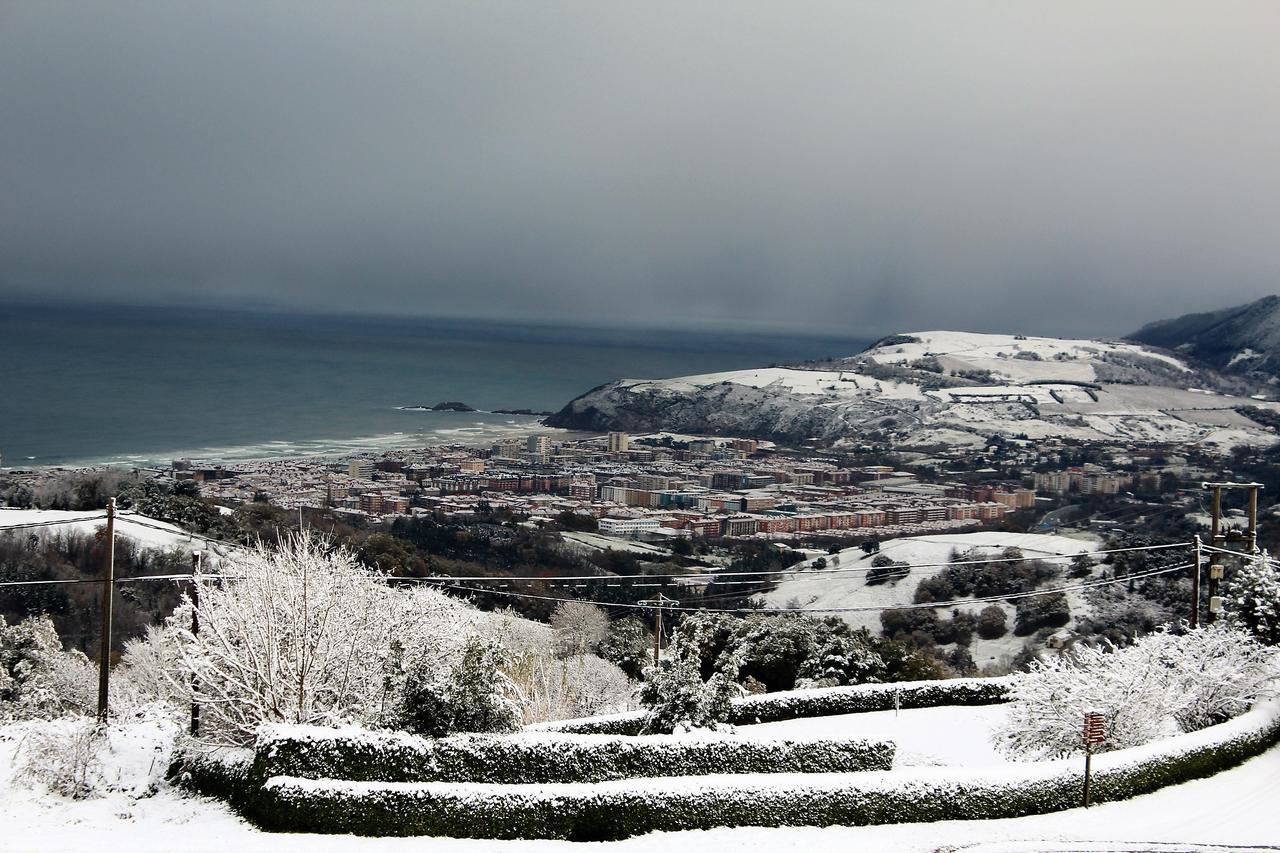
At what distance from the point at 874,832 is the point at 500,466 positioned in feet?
341

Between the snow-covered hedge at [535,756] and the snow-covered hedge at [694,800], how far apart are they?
52 cm

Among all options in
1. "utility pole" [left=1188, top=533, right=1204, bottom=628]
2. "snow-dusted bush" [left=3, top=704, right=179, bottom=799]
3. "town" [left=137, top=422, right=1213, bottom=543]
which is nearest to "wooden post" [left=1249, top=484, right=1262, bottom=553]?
"utility pole" [left=1188, top=533, right=1204, bottom=628]

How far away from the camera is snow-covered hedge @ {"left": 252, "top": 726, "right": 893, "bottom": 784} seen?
14.9 m

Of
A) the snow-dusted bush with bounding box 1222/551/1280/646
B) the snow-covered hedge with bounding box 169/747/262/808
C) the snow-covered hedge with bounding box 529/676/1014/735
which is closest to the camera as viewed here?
the snow-covered hedge with bounding box 169/747/262/808

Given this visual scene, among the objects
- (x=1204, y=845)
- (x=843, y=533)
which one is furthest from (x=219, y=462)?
(x=1204, y=845)

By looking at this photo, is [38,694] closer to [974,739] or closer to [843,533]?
[974,739]

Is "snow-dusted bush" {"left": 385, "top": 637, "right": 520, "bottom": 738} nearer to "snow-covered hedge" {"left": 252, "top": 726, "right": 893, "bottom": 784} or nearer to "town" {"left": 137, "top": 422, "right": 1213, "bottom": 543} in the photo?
"snow-covered hedge" {"left": 252, "top": 726, "right": 893, "bottom": 784}

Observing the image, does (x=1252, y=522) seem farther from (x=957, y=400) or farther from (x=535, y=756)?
(x=957, y=400)

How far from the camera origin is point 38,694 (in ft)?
82.2

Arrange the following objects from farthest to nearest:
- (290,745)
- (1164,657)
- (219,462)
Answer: (219,462) → (1164,657) → (290,745)

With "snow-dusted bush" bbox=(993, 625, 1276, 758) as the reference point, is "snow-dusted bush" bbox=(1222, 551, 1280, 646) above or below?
above

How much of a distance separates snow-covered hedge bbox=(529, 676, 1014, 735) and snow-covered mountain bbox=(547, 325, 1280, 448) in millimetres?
108531

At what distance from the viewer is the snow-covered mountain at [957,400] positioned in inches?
5522

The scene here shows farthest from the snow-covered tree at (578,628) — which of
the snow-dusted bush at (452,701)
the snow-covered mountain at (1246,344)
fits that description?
the snow-covered mountain at (1246,344)
